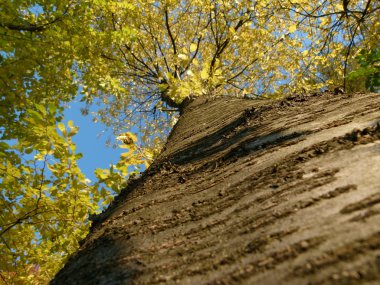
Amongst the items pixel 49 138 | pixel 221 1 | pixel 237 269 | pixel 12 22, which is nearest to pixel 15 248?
pixel 49 138

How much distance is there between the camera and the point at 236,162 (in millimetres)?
1369

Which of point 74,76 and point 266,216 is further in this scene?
point 74,76

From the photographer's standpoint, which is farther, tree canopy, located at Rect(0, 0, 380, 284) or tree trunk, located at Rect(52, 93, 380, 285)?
tree canopy, located at Rect(0, 0, 380, 284)

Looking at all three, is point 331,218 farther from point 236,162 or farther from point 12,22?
point 12,22

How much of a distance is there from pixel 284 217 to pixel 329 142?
1.48ft

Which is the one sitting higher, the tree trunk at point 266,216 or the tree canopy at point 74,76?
the tree canopy at point 74,76

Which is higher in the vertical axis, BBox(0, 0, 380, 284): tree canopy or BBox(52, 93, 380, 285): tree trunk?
BBox(0, 0, 380, 284): tree canopy

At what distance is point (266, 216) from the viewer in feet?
2.72

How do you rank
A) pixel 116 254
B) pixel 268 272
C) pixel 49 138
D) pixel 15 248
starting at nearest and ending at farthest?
1. pixel 268 272
2. pixel 116 254
3. pixel 49 138
4. pixel 15 248

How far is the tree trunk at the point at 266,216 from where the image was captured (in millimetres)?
614

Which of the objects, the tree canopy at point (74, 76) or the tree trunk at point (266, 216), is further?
the tree canopy at point (74, 76)

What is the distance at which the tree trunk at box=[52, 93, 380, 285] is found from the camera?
0.61 meters

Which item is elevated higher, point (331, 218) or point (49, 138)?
point (49, 138)

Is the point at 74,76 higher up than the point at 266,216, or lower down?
higher up
